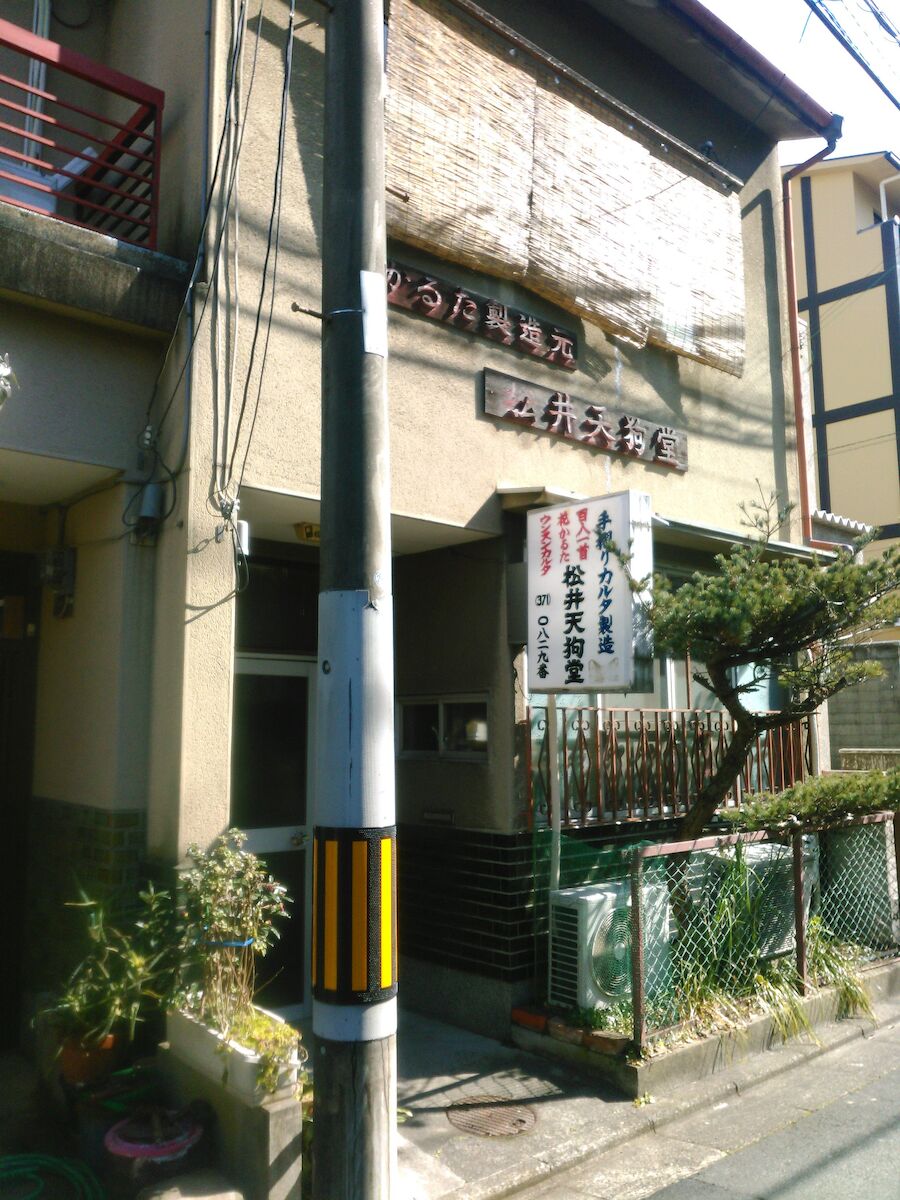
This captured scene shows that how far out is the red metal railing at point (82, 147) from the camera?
5344mm

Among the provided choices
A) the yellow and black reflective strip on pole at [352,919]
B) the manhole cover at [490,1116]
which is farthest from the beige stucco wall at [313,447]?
the manhole cover at [490,1116]

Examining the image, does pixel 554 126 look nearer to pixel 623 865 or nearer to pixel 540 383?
pixel 540 383

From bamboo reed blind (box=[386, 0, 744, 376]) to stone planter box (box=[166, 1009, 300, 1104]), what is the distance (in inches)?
191

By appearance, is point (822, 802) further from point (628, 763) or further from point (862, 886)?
point (628, 763)

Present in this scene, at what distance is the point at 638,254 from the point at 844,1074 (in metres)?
6.23

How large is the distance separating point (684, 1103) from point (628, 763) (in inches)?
98.3

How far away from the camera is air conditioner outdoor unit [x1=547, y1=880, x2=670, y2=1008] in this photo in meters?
6.20

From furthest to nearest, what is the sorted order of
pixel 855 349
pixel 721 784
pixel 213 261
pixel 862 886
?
pixel 855 349, pixel 862 886, pixel 721 784, pixel 213 261

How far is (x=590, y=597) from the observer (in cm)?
618

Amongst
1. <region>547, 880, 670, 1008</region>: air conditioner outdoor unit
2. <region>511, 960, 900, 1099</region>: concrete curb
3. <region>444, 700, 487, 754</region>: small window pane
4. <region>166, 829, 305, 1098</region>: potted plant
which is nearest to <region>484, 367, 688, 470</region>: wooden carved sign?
<region>444, 700, 487, 754</region>: small window pane

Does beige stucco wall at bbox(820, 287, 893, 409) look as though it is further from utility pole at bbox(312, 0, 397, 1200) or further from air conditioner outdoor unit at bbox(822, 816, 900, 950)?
utility pole at bbox(312, 0, 397, 1200)

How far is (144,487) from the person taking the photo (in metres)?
5.41

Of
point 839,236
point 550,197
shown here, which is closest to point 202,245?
point 550,197

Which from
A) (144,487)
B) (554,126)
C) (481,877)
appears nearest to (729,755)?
(481,877)
